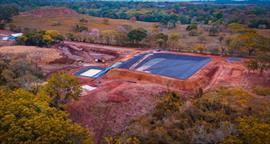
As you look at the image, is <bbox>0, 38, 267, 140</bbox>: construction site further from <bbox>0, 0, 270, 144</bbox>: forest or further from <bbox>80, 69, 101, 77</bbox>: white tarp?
<bbox>0, 0, 270, 144</bbox>: forest

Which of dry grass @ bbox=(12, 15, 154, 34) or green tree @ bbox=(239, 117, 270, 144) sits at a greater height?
dry grass @ bbox=(12, 15, 154, 34)

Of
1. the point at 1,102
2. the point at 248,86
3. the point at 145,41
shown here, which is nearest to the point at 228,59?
the point at 248,86

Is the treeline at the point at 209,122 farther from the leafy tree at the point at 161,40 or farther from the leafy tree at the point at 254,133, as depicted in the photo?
the leafy tree at the point at 161,40

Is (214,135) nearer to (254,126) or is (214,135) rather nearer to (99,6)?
(254,126)

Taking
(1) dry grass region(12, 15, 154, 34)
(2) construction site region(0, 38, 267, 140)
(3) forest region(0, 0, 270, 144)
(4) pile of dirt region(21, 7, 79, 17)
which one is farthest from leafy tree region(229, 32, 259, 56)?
(4) pile of dirt region(21, 7, 79, 17)

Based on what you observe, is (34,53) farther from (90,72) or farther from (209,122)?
(209,122)

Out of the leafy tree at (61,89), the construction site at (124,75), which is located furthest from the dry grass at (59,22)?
the leafy tree at (61,89)

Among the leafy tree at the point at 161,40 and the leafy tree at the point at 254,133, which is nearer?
the leafy tree at the point at 254,133
